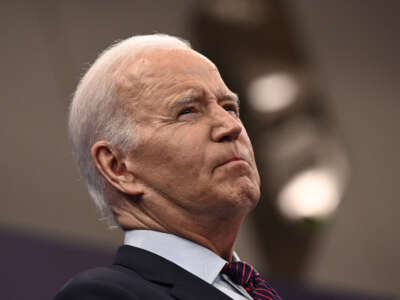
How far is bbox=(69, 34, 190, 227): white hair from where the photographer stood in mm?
1466

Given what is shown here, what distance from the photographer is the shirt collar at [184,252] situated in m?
1.37

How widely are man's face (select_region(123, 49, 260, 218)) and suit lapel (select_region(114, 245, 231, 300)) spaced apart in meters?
0.11

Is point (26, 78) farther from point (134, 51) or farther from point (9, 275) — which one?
Result: point (134, 51)

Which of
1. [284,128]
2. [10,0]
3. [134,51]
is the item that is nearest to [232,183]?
[134,51]

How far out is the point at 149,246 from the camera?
1406mm

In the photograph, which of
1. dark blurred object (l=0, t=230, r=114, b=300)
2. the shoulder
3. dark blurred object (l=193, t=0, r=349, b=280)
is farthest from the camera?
dark blurred object (l=193, t=0, r=349, b=280)

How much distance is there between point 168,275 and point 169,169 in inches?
8.3

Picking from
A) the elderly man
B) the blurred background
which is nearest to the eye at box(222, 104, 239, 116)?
the elderly man

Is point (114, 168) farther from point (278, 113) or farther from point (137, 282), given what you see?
point (278, 113)

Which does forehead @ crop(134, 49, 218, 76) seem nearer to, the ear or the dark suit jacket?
the ear

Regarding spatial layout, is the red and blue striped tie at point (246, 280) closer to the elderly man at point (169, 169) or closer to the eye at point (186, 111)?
the elderly man at point (169, 169)

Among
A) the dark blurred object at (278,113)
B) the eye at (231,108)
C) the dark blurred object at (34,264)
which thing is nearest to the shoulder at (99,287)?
the eye at (231,108)

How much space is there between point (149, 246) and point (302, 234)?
219 cm

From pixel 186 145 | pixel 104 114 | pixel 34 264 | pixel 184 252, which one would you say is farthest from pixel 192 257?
pixel 34 264
